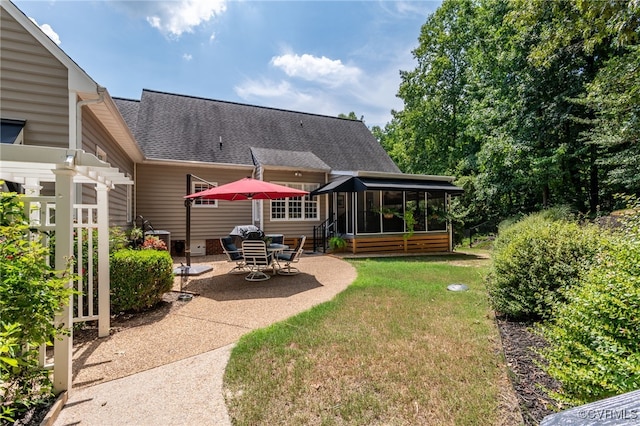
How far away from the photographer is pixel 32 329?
6.81ft

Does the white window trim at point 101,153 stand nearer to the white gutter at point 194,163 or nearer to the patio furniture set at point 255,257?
the patio furniture set at point 255,257

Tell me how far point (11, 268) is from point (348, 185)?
1063cm

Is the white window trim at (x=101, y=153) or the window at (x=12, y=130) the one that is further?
the white window trim at (x=101, y=153)

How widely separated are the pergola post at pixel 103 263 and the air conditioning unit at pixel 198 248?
833 centimetres

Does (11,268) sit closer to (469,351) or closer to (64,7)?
(469,351)

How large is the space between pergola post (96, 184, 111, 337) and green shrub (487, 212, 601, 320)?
5.70 meters

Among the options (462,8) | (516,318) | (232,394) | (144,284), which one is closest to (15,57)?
(144,284)

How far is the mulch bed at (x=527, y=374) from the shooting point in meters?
2.33

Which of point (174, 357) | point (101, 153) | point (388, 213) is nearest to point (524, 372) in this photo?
point (174, 357)

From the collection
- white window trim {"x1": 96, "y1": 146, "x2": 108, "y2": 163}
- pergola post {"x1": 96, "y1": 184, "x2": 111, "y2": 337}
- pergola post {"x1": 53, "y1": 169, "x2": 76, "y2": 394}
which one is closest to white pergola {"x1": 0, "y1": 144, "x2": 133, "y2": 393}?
pergola post {"x1": 53, "y1": 169, "x2": 76, "y2": 394}

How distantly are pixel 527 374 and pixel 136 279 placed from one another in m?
5.34

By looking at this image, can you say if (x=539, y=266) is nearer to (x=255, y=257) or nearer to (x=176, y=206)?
(x=255, y=257)

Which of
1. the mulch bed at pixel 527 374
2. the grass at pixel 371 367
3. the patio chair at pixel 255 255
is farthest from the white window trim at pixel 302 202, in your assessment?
the mulch bed at pixel 527 374

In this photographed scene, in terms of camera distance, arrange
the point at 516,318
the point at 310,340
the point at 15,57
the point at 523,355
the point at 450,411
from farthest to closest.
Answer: the point at 15,57 < the point at 516,318 < the point at 310,340 < the point at 523,355 < the point at 450,411
